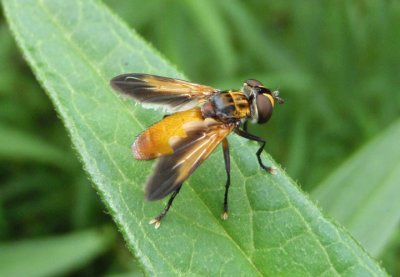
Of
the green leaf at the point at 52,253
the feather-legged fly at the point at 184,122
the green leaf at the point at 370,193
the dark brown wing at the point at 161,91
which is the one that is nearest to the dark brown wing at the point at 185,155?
the feather-legged fly at the point at 184,122

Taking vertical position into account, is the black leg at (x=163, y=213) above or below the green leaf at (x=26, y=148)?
above

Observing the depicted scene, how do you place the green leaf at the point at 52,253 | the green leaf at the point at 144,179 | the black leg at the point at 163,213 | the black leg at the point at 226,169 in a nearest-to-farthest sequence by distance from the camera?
the green leaf at the point at 144,179 → the black leg at the point at 163,213 → the black leg at the point at 226,169 → the green leaf at the point at 52,253

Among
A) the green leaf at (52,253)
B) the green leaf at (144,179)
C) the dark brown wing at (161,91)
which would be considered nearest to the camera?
the green leaf at (144,179)

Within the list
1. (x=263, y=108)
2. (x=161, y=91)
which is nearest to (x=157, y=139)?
(x=161, y=91)

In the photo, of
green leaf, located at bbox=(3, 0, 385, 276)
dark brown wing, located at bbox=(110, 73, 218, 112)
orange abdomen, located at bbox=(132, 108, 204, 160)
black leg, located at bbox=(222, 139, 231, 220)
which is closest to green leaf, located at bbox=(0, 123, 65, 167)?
green leaf, located at bbox=(3, 0, 385, 276)

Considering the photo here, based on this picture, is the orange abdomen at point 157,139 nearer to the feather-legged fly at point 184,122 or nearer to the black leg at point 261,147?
the feather-legged fly at point 184,122

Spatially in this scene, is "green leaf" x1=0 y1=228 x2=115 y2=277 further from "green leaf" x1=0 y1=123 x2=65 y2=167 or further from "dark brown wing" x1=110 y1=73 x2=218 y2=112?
"dark brown wing" x1=110 y1=73 x2=218 y2=112

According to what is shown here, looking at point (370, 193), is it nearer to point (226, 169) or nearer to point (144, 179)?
point (226, 169)
